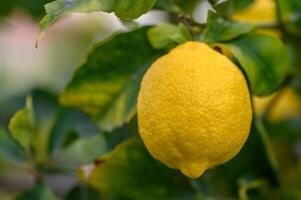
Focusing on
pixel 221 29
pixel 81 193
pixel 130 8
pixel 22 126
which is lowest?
pixel 81 193

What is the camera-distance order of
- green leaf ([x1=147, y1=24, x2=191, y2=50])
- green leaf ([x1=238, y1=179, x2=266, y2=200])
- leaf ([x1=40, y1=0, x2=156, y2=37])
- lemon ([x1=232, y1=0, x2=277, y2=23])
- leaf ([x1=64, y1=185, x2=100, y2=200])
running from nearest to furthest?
leaf ([x1=40, y1=0, x2=156, y2=37])
green leaf ([x1=147, y1=24, x2=191, y2=50])
green leaf ([x1=238, y1=179, x2=266, y2=200])
leaf ([x1=64, y1=185, x2=100, y2=200])
lemon ([x1=232, y1=0, x2=277, y2=23])

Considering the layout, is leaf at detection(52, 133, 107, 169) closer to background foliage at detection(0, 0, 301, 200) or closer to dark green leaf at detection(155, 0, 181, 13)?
background foliage at detection(0, 0, 301, 200)

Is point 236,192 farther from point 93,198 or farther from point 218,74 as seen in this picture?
point 218,74

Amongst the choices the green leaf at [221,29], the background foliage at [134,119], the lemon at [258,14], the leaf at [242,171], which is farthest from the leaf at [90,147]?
the lemon at [258,14]

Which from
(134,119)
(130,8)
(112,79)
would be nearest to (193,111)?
(130,8)

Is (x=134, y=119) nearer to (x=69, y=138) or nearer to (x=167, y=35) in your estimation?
(x=69, y=138)

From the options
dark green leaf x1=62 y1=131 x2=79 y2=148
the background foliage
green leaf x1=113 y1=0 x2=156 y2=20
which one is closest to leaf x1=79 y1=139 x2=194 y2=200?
the background foliage
